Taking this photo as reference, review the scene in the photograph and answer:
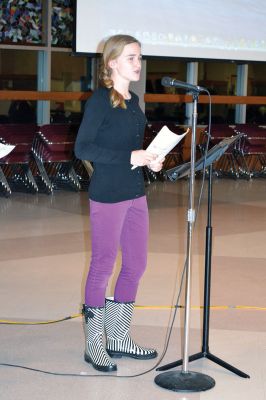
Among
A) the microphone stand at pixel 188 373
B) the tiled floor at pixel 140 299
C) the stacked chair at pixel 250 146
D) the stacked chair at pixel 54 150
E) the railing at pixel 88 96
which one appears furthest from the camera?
the stacked chair at pixel 250 146

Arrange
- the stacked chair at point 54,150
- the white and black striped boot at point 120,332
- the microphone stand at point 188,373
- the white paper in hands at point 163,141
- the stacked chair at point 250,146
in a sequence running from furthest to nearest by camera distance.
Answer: the stacked chair at point 250,146
the stacked chair at point 54,150
the white and black striped boot at point 120,332
the microphone stand at point 188,373
the white paper in hands at point 163,141

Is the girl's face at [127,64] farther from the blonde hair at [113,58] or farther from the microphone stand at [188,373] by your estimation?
the microphone stand at [188,373]

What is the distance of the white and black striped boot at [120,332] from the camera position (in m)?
4.25

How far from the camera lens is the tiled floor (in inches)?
155

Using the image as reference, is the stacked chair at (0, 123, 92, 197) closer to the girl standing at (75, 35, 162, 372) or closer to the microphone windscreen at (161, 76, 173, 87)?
the girl standing at (75, 35, 162, 372)

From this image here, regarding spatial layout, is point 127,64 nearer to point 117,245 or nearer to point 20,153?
point 117,245

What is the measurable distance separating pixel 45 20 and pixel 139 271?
921 cm

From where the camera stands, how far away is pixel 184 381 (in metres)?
3.94

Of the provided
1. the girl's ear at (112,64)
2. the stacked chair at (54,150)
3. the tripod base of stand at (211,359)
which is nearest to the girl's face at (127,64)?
the girl's ear at (112,64)

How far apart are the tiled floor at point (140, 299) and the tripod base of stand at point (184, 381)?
0.11 feet

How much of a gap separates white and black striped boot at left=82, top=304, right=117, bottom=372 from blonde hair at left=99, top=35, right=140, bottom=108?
1.07 m

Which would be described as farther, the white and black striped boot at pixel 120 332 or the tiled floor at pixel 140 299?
the white and black striped boot at pixel 120 332

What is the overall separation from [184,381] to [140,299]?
1.58 m

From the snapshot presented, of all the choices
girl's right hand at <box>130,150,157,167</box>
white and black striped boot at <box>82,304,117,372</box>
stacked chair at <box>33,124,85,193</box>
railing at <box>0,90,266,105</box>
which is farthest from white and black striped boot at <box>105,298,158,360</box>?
railing at <box>0,90,266,105</box>
